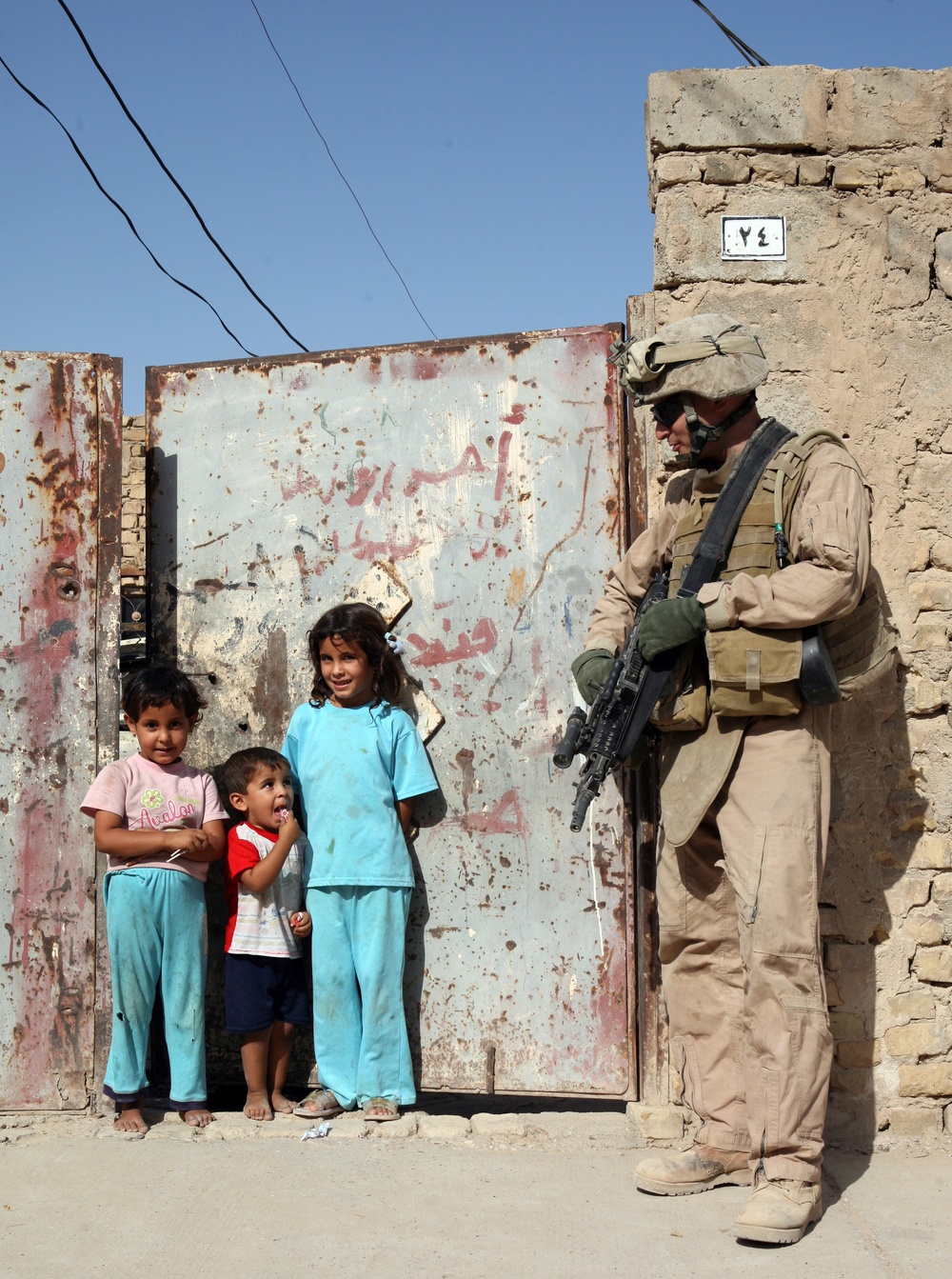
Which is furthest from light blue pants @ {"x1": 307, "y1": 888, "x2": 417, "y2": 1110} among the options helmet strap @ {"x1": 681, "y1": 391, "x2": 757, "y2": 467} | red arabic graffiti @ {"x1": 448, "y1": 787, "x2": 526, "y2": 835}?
helmet strap @ {"x1": 681, "y1": 391, "x2": 757, "y2": 467}

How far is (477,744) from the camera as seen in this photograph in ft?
12.9

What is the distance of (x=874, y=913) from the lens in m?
3.56

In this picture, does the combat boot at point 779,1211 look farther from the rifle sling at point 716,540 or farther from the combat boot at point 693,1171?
the rifle sling at point 716,540

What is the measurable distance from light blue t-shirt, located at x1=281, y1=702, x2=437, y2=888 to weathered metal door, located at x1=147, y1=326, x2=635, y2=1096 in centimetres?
15

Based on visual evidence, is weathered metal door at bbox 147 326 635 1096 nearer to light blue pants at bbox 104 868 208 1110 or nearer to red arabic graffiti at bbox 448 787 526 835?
red arabic graffiti at bbox 448 787 526 835

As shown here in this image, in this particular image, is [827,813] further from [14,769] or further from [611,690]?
[14,769]

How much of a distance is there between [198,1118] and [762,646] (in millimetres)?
2143

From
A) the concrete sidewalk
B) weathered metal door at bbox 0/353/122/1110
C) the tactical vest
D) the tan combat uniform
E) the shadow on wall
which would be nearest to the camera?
the concrete sidewalk

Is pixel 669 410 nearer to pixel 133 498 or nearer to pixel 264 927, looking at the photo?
pixel 264 927

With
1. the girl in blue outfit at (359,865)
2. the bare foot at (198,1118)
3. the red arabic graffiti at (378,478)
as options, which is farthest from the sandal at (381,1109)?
the red arabic graffiti at (378,478)

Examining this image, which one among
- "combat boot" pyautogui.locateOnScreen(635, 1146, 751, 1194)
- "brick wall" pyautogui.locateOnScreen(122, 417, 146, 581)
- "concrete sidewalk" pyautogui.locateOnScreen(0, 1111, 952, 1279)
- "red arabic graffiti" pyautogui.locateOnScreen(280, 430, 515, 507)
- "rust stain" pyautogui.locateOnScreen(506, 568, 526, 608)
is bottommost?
"concrete sidewalk" pyautogui.locateOnScreen(0, 1111, 952, 1279)

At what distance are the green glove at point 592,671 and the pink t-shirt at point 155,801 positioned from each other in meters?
1.19

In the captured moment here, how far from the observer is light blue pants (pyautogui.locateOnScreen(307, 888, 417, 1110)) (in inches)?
148

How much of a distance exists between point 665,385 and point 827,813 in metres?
1.16
